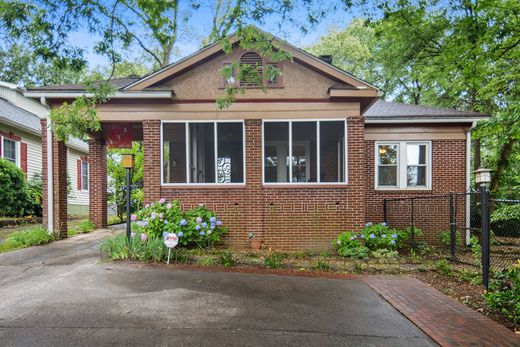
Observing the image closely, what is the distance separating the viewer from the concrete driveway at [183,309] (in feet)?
12.7

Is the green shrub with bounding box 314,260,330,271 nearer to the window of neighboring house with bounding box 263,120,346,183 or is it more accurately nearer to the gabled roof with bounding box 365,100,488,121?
the window of neighboring house with bounding box 263,120,346,183

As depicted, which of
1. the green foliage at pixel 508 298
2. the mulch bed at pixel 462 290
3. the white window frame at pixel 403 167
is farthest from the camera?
the white window frame at pixel 403 167

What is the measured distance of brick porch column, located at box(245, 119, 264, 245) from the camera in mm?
8922

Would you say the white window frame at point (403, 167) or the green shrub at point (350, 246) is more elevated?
the white window frame at point (403, 167)

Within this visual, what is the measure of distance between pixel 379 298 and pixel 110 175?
15326 millimetres

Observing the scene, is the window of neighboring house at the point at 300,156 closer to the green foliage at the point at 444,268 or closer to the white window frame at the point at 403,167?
the white window frame at the point at 403,167

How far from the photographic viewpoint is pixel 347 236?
858 centimetres

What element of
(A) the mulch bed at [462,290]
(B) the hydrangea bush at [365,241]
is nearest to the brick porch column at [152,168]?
(B) the hydrangea bush at [365,241]

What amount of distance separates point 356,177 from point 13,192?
40.0 feet

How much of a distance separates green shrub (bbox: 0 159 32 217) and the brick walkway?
42.1 ft

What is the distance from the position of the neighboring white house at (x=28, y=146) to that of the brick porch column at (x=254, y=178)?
6628 mm

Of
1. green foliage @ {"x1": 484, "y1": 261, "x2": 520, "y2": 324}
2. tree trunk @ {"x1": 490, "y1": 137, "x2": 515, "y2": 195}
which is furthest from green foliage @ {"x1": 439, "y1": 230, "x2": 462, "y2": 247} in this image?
green foliage @ {"x1": 484, "y1": 261, "x2": 520, "y2": 324}

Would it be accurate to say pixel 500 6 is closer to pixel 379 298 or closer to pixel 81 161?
pixel 379 298

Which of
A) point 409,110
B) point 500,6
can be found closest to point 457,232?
point 409,110
